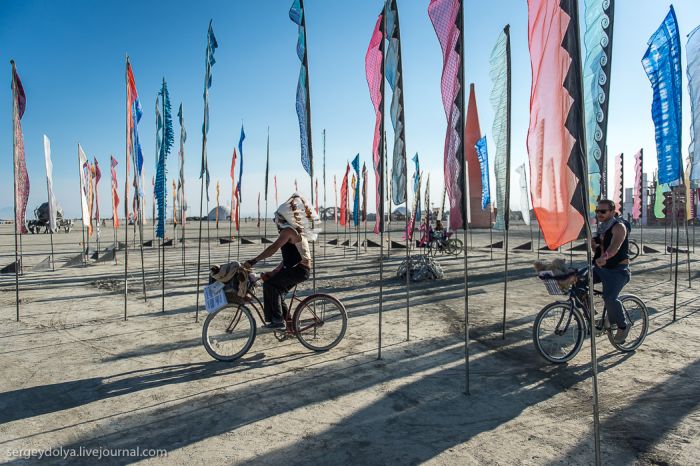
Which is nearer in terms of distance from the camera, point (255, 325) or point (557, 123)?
point (557, 123)

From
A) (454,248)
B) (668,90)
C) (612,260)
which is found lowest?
(454,248)

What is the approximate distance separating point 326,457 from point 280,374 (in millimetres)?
1768

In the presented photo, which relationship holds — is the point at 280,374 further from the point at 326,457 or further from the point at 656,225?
the point at 656,225

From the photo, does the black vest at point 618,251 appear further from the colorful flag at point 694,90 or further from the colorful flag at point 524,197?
the colorful flag at point 524,197

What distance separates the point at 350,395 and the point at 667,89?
7.79 meters

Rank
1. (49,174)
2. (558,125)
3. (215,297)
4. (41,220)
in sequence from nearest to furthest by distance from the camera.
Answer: (558,125) → (215,297) → (49,174) → (41,220)

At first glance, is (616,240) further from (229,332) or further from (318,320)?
(229,332)

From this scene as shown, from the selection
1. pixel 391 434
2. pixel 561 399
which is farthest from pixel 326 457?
pixel 561 399

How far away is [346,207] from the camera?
75.9ft

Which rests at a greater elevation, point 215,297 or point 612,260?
point 612,260

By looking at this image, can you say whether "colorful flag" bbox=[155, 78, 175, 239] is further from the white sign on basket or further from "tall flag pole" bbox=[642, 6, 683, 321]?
"tall flag pole" bbox=[642, 6, 683, 321]

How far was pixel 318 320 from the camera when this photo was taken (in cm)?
570

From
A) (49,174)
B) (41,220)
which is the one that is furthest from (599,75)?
(41,220)

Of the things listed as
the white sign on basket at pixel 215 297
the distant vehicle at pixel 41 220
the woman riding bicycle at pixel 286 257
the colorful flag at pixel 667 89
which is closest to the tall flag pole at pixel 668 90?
the colorful flag at pixel 667 89
